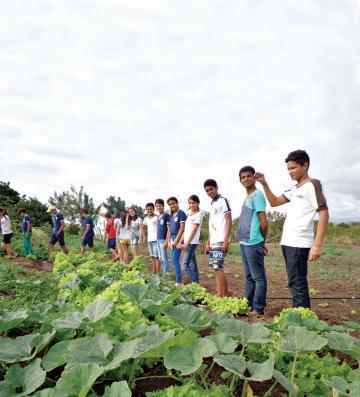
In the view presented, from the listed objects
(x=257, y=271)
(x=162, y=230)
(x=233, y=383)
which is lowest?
(x=233, y=383)

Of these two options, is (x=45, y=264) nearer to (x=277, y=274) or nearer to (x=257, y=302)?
(x=277, y=274)

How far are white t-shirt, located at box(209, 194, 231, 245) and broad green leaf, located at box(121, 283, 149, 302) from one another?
2180 millimetres

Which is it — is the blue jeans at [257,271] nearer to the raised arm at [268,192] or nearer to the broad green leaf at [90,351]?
the raised arm at [268,192]

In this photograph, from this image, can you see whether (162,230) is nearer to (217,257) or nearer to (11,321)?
(217,257)

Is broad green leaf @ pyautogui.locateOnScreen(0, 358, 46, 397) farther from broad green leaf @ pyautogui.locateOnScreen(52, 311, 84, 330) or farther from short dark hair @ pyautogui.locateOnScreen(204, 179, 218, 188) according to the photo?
short dark hair @ pyautogui.locateOnScreen(204, 179, 218, 188)

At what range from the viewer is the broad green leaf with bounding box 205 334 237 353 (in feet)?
4.54

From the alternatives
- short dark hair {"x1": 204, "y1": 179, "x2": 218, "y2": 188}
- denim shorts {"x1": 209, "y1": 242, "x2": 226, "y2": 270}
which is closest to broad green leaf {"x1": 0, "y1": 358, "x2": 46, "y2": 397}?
denim shorts {"x1": 209, "y1": 242, "x2": 226, "y2": 270}

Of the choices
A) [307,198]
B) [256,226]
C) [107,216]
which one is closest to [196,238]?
[256,226]

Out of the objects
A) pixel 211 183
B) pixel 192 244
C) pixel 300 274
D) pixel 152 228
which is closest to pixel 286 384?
pixel 300 274

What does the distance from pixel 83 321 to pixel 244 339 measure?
0.76 metres

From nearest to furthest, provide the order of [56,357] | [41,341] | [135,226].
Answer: [56,357], [41,341], [135,226]

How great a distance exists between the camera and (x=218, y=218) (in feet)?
14.5

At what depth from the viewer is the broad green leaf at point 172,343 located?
1.31 meters

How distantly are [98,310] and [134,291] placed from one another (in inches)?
22.9
